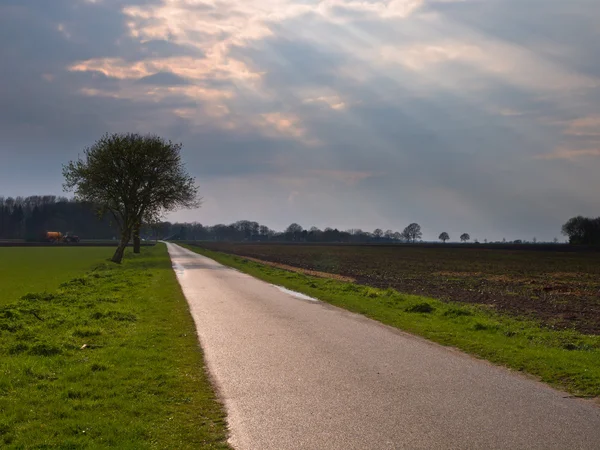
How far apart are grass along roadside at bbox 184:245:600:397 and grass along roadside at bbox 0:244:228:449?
635cm

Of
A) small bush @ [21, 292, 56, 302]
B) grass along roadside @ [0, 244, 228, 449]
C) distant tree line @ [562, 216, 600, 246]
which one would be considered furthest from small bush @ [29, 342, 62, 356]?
distant tree line @ [562, 216, 600, 246]

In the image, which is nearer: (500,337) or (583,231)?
(500,337)

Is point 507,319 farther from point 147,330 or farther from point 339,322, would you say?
point 147,330

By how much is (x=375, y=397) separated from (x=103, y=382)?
463 cm

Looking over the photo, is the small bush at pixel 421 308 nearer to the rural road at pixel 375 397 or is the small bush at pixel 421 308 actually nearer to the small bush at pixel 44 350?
the rural road at pixel 375 397

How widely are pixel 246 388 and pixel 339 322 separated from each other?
822cm

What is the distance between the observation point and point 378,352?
40.8ft

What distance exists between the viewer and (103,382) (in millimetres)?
9500

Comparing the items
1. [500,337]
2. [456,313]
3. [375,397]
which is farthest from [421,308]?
[375,397]

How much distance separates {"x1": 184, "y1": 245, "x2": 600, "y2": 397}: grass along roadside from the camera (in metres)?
10.7

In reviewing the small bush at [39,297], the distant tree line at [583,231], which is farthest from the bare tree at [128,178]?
the distant tree line at [583,231]

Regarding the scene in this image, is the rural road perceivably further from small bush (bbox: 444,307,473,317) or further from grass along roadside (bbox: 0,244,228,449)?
small bush (bbox: 444,307,473,317)

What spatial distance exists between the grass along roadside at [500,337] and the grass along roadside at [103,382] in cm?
635

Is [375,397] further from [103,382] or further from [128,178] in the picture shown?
[128,178]
